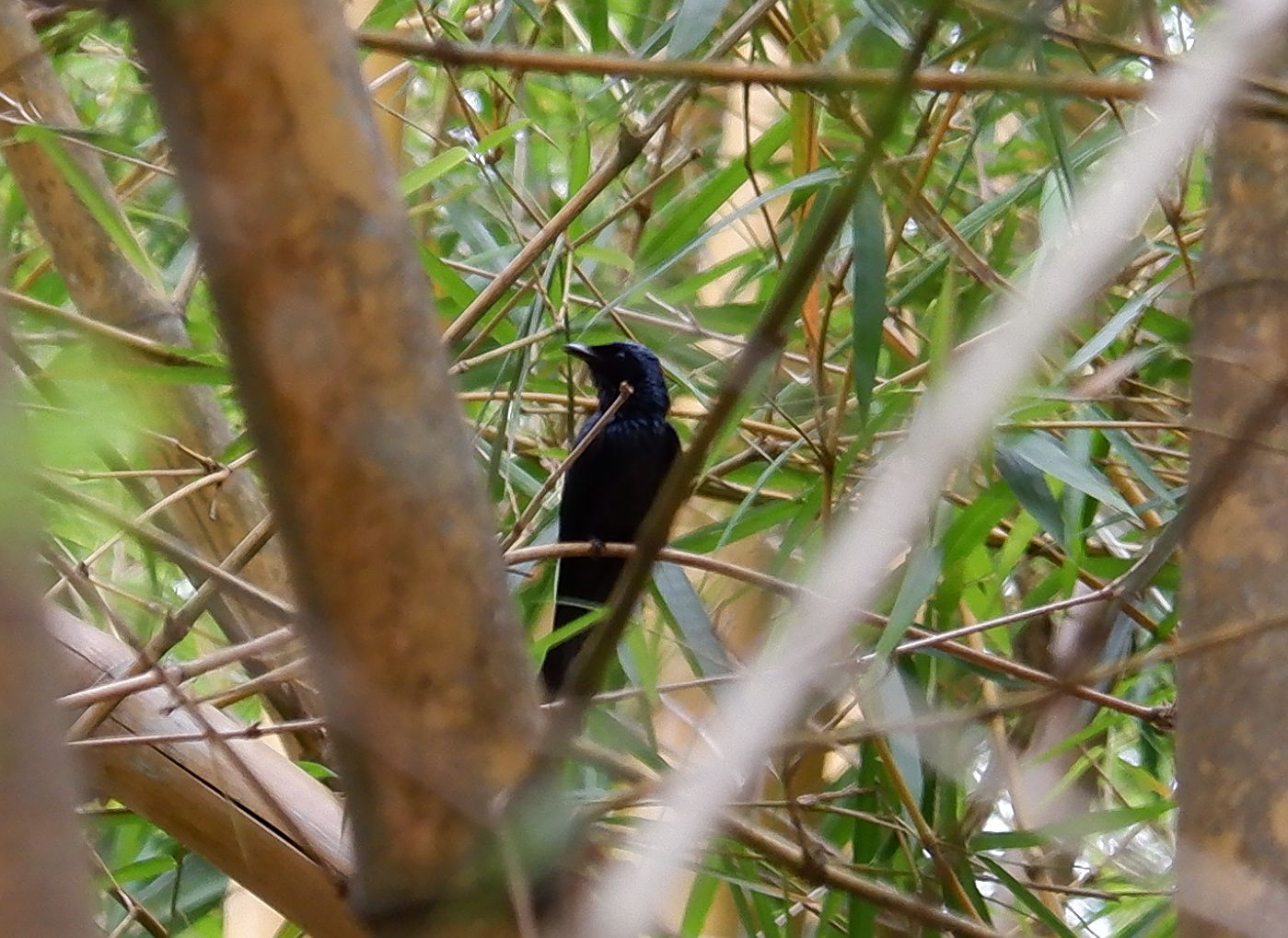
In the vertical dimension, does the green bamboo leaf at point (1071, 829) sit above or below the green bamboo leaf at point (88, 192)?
below

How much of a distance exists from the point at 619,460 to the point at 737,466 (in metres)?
0.75

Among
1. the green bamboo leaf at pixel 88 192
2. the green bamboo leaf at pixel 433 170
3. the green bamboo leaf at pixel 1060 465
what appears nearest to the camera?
the green bamboo leaf at pixel 88 192

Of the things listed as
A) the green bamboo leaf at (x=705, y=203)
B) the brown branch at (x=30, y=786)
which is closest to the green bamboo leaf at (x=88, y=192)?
the green bamboo leaf at (x=705, y=203)

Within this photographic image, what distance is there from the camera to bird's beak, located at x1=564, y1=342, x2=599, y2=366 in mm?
2239

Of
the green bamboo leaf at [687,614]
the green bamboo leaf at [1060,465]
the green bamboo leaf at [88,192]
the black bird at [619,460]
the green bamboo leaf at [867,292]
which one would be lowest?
the black bird at [619,460]

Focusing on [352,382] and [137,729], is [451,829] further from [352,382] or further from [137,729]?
[137,729]

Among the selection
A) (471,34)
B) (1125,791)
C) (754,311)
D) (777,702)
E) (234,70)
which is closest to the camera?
(777,702)

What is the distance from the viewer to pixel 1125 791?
309cm

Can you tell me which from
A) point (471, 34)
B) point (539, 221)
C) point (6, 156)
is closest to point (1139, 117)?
point (539, 221)

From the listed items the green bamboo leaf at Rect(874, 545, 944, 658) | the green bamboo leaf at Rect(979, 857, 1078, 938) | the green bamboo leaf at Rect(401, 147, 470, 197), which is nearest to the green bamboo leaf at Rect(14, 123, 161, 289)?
the green bamboo leaf at Rect(401, 147, 470, 197)

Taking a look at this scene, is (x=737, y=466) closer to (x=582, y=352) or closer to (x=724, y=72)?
(x=582, y=352)

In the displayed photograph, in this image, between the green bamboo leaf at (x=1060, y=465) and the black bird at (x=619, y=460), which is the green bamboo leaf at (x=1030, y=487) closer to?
the green bamboo leaf at (x=1060, y=465)

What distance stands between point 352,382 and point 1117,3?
69 cm

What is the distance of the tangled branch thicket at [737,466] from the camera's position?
Answer: 141 centimetres
